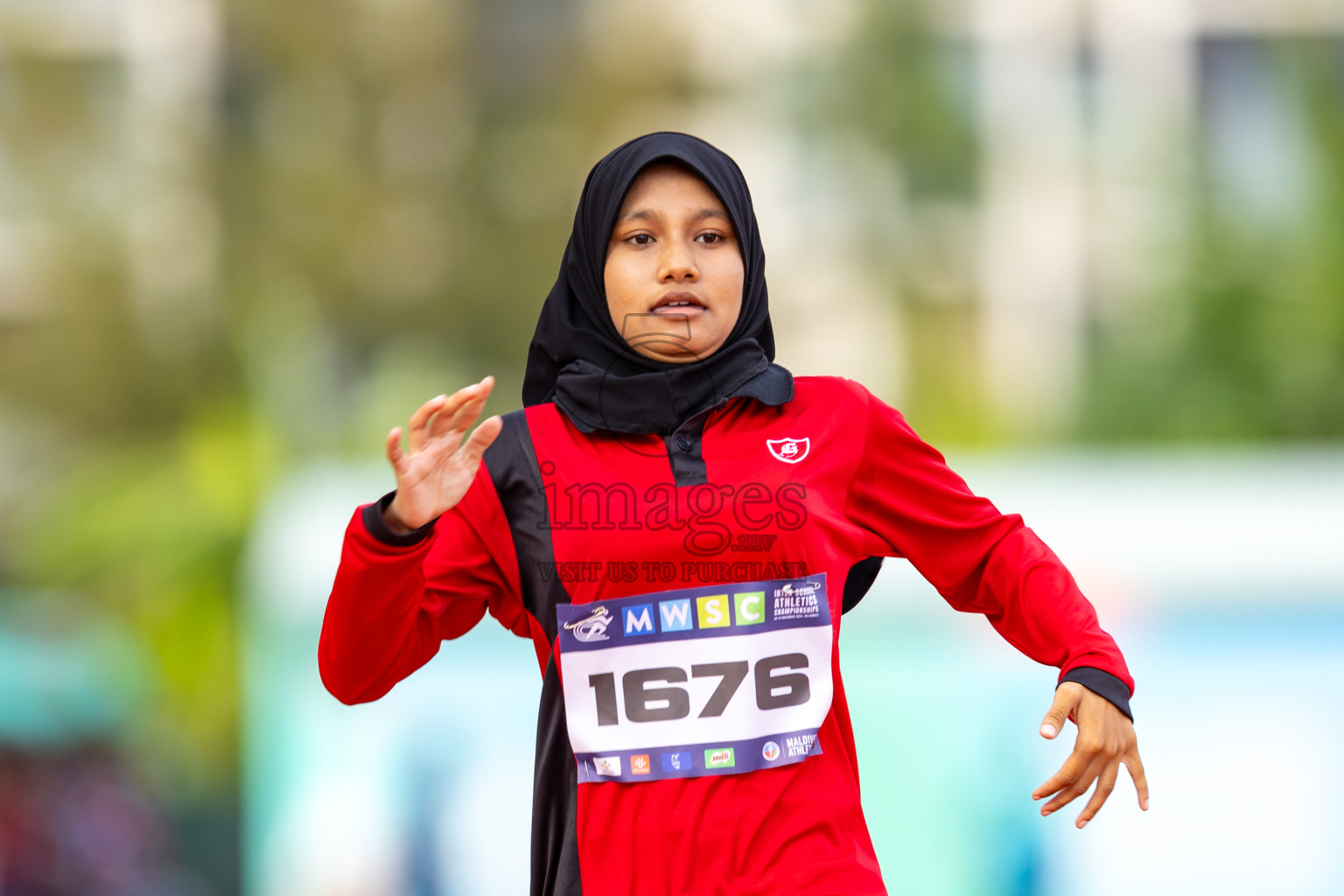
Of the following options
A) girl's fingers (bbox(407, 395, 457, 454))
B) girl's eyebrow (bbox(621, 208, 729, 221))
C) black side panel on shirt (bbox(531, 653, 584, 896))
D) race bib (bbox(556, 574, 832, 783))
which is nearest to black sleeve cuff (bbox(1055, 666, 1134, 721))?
race bib (bbox(556, 574, 832, 783))

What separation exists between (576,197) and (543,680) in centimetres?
1487

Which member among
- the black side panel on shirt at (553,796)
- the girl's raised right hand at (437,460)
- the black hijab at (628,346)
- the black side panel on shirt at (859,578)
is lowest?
the black side panel on shirt at (553,796)

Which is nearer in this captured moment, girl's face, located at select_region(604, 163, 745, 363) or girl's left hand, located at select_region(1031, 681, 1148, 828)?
girl's left hand, located at select_region(1031, 681, 1148, 828)

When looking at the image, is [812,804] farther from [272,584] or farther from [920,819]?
[272,584]

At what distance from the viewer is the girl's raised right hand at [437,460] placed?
92.9 inches

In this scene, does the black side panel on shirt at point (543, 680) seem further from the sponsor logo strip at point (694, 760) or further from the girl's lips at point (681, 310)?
the girl's lips at point (681, 310)

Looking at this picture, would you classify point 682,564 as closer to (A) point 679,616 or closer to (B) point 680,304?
(A) point 679,616

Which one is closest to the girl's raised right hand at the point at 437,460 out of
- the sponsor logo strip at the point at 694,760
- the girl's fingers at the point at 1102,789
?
the sponsor logo strip at the point at 694,760

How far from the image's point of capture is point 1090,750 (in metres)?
2.44

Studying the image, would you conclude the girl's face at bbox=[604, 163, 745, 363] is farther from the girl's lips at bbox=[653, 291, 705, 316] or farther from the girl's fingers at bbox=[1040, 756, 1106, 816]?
the girl's fingers at bbox=[1040, 756, 1106, 816]

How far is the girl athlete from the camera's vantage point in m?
2.46

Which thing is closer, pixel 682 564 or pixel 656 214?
pixel 682 564

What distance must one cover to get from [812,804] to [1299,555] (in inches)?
204

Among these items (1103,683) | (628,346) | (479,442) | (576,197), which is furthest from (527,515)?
(576,197)
